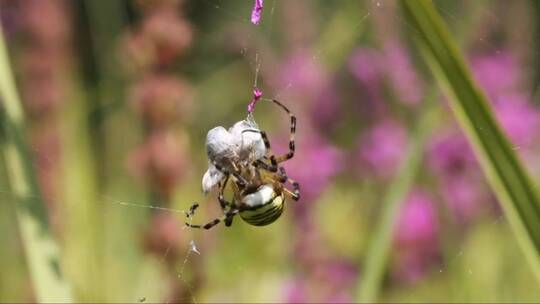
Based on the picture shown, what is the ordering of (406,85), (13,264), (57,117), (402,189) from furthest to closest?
1. (13,264)
2. (57,117)
3. (406,85)
4. (402,189)

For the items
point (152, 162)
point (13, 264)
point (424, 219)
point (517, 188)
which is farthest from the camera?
point (13, 264)

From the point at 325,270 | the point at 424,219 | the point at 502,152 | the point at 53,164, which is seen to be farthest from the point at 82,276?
the point at 502,152

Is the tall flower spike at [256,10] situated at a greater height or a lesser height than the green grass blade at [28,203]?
lesser

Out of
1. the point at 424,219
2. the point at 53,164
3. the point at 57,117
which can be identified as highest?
the point at 57,117

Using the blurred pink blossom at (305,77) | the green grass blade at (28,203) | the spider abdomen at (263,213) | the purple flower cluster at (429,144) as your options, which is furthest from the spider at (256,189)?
the blurred pink blossom at (305,77)

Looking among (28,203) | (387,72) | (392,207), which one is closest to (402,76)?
(387,72)

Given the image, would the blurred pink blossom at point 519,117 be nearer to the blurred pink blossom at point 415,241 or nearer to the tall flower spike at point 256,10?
the blurred pink blossom at point 415,241

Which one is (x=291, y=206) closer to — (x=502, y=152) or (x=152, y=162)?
(x=152, y=162)

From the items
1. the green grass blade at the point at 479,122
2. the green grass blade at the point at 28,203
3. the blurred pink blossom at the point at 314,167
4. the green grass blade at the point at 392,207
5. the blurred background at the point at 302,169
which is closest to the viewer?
the green grass blade at the point at 479,122
